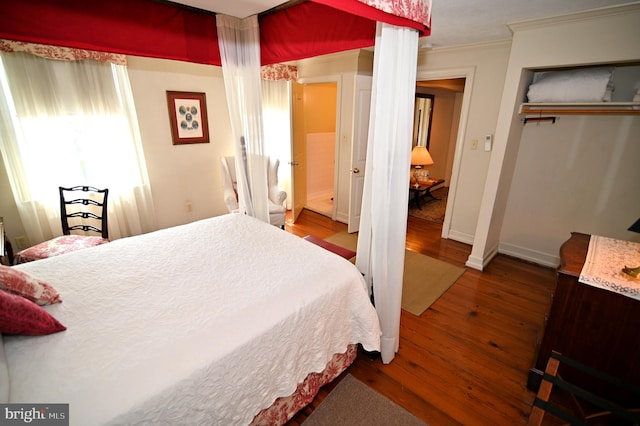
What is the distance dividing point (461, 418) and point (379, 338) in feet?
2.00

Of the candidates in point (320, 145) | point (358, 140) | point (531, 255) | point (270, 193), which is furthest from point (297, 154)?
point (531, 255)

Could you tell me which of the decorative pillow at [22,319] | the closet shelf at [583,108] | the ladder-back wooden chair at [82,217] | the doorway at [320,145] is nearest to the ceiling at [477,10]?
the closet shelf at [583,108]

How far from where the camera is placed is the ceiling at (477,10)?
76.2 inches

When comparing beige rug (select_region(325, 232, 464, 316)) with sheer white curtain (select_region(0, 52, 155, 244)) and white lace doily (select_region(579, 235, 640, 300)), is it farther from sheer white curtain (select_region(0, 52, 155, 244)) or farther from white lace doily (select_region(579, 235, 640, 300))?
sheer white curtain (select_region(0, 52, 155, 244))

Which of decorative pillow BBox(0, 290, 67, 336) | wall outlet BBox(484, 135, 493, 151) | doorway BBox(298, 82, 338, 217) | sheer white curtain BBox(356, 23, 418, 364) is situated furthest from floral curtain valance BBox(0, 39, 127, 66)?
wall outlet BBox(484, 135, 493, 151)

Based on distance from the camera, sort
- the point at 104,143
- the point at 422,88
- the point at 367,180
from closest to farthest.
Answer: the point at 367,180
the point at 104,143
the point at 422,88

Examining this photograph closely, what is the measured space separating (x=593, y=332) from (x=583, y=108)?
2157 millimetres

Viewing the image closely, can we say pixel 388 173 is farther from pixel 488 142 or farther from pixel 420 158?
pixel 420 158

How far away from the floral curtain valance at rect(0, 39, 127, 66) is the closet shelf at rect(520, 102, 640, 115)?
168 inches

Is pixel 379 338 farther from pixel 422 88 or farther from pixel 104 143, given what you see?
pixel 422 88

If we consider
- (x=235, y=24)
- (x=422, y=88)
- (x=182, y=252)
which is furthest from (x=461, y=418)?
(x=422, y=88)

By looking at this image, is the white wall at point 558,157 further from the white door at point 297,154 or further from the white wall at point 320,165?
the white wall at point 320,165

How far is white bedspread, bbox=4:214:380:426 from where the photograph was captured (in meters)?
1.05

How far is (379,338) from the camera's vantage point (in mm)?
1861
